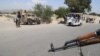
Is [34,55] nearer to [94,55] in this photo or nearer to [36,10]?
[94,55]

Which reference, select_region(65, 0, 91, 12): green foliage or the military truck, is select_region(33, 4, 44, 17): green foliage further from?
select_region(65, 0, 91, 12): green foliage

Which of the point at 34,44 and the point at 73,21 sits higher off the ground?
the point at 34,44

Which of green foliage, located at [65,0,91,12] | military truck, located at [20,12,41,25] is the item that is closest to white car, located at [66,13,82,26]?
military truck, located at [20,12,41,25]

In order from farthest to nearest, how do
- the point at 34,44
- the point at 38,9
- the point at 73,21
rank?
the point at 38,9
the point at 73,21
the point at 34,44

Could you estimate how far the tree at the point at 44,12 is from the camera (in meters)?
63.0

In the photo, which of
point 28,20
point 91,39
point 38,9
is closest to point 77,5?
point 38,9

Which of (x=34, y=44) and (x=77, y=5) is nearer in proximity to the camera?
(x=34, y=44)

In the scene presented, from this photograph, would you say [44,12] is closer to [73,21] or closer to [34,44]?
[73,21]

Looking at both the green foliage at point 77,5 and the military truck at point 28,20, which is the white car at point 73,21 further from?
the green foliage at point 77,5

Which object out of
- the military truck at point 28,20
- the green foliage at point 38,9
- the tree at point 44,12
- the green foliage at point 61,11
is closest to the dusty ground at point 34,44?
the military truck at point 28,20

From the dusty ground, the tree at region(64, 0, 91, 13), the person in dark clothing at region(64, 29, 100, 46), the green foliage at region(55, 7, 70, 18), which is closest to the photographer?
the person in dark clothing at region(64, 29, 100, 46)

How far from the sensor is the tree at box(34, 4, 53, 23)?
63.0m

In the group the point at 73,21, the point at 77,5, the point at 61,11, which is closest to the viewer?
the point at 73,21

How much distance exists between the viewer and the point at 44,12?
6569 centimetres
